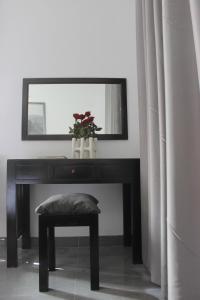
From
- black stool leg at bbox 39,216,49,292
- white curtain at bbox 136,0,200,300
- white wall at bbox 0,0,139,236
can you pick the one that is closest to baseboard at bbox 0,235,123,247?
white wall at bbox 0,0,139,236

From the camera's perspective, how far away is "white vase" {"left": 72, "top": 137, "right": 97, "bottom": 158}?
7.91 feet

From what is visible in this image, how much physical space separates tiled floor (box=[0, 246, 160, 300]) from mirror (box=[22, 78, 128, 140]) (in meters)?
0.99

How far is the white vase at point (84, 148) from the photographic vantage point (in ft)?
7.91

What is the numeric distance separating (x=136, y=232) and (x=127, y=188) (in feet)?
1.71

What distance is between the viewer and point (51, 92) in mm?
2684

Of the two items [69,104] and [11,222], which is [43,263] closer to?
[11,222]

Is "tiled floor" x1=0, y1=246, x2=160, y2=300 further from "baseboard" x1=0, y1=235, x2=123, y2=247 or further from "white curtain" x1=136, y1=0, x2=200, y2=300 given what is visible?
"white curtain" x1=136, y1=0, x2=200, y2=300

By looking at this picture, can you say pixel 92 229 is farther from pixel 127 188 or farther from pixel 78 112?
pixel 78 112

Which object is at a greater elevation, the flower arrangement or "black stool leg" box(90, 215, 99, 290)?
the flower arrangement

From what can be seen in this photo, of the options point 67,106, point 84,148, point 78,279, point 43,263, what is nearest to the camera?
point 43,263

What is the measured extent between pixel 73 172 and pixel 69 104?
79cm

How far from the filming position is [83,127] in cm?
245

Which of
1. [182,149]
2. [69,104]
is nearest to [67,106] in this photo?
[69,104]

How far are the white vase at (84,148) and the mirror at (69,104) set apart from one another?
23 cm
